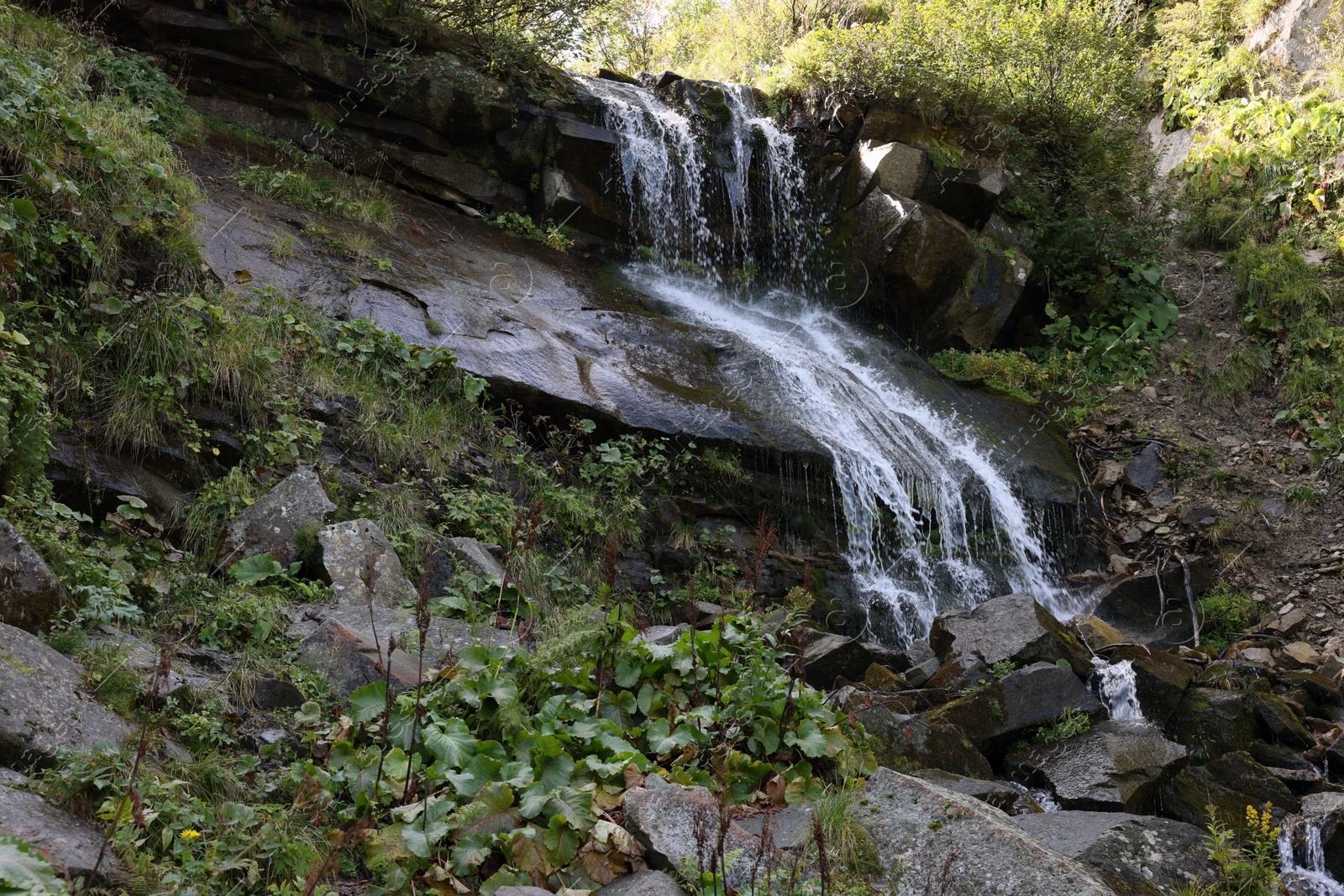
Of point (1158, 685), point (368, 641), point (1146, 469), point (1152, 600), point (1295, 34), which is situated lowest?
point (1152, 600)

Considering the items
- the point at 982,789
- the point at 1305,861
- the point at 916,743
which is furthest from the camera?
the point at 1305,861

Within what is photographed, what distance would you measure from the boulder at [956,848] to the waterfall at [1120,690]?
283cm

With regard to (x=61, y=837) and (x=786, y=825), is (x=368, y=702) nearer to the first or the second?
(x=61, y=837)

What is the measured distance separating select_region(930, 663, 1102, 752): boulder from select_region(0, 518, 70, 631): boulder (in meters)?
3.97

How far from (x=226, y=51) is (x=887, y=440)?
7880mm

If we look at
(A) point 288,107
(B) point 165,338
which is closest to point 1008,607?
(B) point 165,338

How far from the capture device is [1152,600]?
7.63 m

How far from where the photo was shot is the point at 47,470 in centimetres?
422

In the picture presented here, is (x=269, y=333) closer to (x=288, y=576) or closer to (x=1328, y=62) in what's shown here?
(x=288, y=576)

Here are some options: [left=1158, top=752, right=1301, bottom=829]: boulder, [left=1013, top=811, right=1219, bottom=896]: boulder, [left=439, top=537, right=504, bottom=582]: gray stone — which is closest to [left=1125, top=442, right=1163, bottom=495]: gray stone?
[left=1158, top=752, right=1301, bottom=829]: boulder

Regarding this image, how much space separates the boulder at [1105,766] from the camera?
4.21 m

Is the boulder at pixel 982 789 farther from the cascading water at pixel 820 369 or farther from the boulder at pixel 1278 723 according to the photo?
the cascading water at pixel 820 369

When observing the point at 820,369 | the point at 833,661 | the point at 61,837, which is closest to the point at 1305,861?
the point at 833,661

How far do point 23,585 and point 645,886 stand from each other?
246 centimetres
